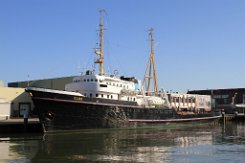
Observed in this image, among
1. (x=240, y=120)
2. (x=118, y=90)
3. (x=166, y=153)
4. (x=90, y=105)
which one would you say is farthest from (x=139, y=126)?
(x=240, y=120)

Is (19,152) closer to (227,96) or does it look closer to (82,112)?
(82,112)

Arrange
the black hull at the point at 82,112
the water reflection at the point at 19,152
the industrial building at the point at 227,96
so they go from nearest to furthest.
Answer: the water reflection at the point at 19,152
the black hull at the point at 82,112
the industrial building at the point at 227,96

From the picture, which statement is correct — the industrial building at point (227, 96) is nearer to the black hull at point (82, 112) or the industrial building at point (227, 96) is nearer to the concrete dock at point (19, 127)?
the black hull at point (82, 112)

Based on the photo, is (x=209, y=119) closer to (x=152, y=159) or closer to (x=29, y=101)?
(x=29, y=101)

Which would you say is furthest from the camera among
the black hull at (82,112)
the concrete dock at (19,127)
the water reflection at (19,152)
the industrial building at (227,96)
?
the industrial building at (227,96)

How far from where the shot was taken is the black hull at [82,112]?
3538cm

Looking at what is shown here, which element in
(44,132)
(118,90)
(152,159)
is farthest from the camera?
(118,90)

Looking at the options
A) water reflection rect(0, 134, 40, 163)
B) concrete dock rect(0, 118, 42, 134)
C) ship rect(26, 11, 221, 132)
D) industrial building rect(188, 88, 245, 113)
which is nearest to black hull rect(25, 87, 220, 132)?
ship rect(26, 11, 221, 132)

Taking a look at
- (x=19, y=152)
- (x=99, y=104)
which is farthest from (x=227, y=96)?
(x=19, y=152)

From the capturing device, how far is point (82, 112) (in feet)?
121

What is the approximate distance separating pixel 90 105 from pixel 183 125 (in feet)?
66.8

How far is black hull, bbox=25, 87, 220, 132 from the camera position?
35.4 m

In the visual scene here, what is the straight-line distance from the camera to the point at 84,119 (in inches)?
1459

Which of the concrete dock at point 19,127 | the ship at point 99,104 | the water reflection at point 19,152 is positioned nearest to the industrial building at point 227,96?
the ship at point 99,104
